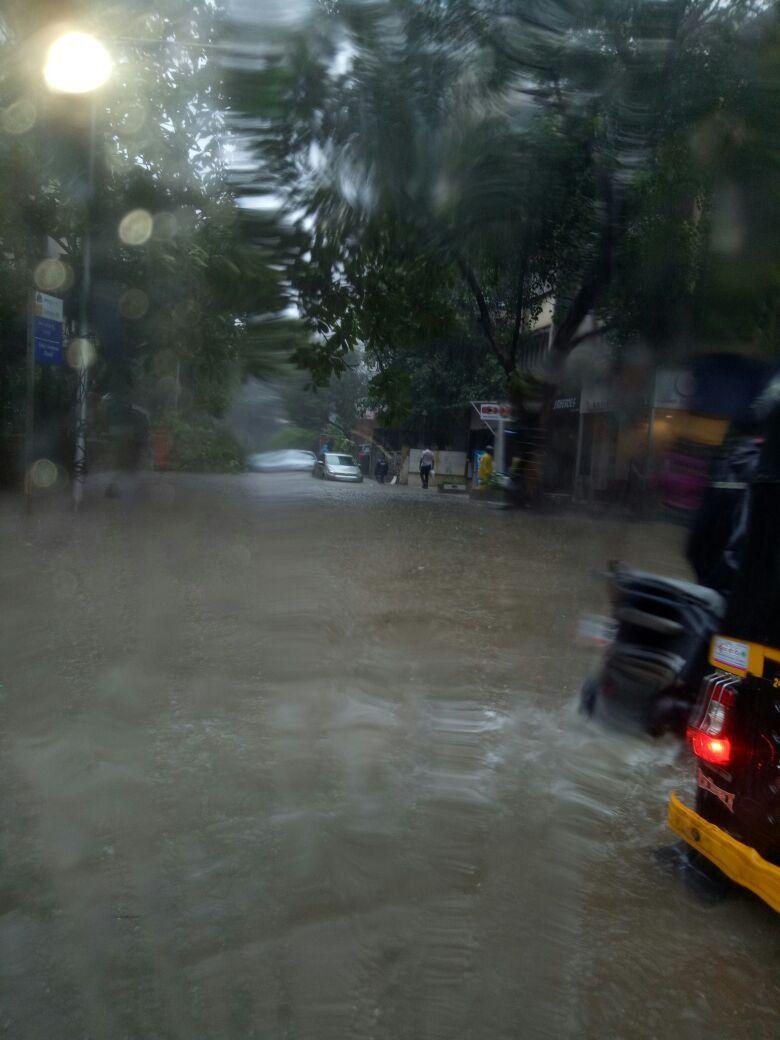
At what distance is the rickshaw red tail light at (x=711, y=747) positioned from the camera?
2875 millimetres

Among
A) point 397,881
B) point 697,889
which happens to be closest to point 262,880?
point 397,881

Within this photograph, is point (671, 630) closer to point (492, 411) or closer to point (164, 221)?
point (492, 411)

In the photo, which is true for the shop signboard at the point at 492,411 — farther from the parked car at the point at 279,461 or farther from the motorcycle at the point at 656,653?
the parked car at the point at 279,461

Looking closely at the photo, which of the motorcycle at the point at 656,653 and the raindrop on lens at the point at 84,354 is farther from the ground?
the raindrop on lens at the point at 84,354

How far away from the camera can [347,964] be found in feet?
8.93

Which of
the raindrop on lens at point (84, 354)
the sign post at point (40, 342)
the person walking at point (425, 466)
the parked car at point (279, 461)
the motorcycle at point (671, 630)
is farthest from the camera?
the person walking at point (425, 466)

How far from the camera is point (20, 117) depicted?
107 inches

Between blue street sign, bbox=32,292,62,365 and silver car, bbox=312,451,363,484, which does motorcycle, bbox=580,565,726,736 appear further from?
blue street sign, bbox=32,292,62,365

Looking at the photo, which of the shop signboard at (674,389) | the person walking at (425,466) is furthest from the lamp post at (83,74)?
the person walking at (425,466)

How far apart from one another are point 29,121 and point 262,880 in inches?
96.8

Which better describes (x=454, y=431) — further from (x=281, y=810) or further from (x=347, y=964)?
(x=347, y=964)

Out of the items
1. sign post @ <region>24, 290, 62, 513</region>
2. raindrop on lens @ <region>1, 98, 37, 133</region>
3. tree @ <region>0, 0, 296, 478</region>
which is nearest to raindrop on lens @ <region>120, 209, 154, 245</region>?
tree @ <region>0, 0, 296, 478</region>

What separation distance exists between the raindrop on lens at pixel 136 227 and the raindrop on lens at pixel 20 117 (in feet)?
3.01

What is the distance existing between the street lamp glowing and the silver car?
837 mm
